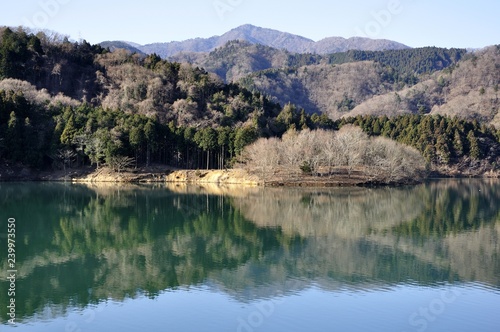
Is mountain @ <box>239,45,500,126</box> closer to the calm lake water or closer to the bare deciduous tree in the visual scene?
the bare deciduous tree

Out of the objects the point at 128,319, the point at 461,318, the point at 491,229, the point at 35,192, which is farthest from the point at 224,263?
the point at 35,192

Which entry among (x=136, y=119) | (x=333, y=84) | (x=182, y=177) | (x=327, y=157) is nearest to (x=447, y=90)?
(x=333, y=84)

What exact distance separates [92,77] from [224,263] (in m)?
69.8

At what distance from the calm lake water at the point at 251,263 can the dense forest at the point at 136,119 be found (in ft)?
59.8

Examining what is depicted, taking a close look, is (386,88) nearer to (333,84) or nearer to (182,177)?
(333,84)

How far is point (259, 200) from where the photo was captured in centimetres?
4328

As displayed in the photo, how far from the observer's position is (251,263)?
22312 millimetres

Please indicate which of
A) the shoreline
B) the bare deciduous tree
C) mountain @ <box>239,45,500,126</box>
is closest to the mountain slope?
mountain @ <box>239,45,500,126</box>

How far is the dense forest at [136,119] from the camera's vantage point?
59.2 m

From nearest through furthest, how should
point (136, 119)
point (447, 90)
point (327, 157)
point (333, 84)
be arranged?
point (327, 157), point (136, 119), point (447, 90), point (333, 84)

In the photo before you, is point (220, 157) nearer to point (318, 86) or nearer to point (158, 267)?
point (158, 267)

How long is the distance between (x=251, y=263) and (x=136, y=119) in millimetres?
42312

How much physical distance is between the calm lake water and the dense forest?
18217 millimetres

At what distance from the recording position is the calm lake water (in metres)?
15.5
